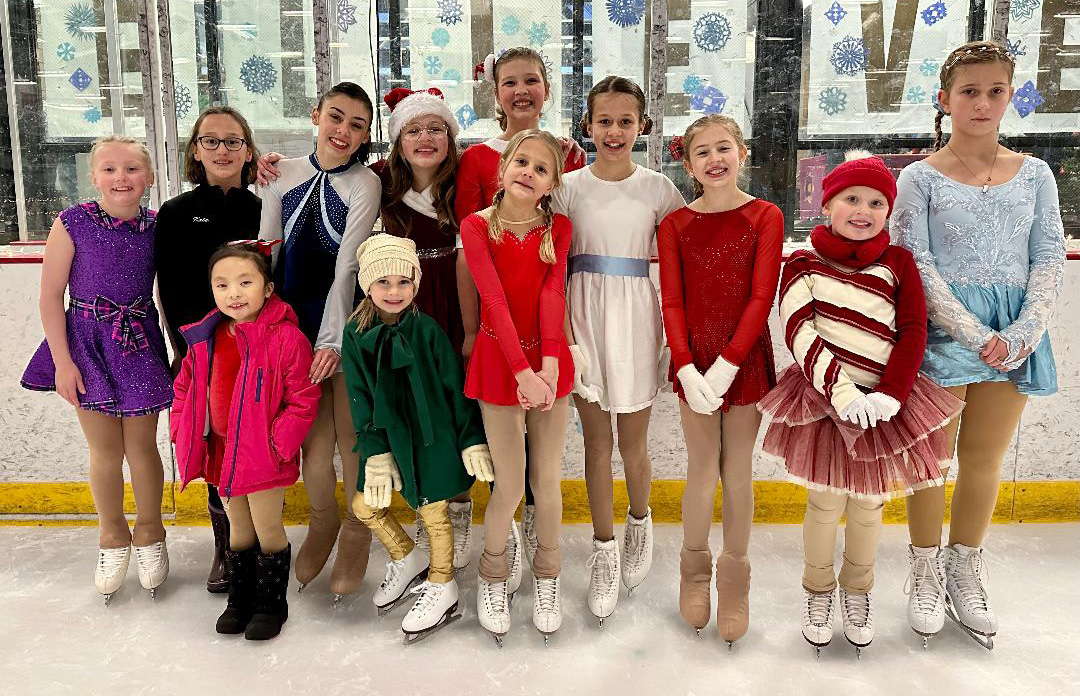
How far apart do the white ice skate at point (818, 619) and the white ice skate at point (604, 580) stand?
0.57 metres

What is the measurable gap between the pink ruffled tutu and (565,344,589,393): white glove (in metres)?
0.54

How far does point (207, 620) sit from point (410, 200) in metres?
1.49

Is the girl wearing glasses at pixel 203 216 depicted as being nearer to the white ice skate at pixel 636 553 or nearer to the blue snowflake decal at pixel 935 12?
the white ice skate at pixel 636 553

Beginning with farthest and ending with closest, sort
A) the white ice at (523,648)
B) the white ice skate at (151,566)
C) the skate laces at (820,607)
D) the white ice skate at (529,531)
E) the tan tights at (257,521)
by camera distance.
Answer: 1. the white ice skate at (529,531)
2. the white ice skate at (151,566)
3. the tan tights at (257,521)
4. the skate laces at (820,607)
5. the white ice at (523,648)

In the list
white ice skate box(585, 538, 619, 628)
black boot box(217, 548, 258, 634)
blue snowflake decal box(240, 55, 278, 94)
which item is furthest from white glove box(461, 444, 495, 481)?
blue snowflake decal box(240, 55, 278, 94)

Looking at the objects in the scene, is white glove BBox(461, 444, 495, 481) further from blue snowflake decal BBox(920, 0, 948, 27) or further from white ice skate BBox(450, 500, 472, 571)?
blue snowflake decal BBox(920, 0, 948, 27)

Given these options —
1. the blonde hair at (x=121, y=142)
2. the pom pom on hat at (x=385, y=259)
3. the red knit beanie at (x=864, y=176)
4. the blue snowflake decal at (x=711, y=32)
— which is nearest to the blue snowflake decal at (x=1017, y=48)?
the blue snowflake decal at (x=711, y=32)

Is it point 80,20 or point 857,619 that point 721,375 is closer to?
point 857,619

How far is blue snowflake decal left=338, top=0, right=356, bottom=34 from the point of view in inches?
162

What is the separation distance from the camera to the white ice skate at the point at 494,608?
2154mm

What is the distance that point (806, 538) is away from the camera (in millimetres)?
2104

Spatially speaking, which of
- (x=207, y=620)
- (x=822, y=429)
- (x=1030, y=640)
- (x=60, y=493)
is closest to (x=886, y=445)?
(x=822, y=429)

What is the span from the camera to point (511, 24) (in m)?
4.44

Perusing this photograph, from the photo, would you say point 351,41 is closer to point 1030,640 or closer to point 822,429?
point 822,429
